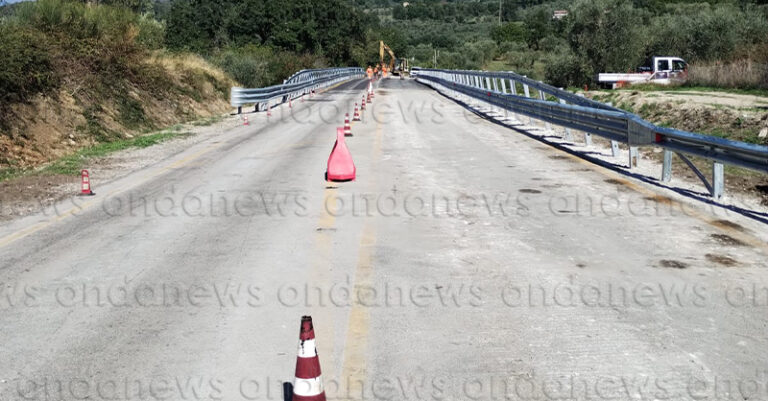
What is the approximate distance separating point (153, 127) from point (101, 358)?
20.7 m

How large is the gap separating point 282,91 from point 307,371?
33473mm

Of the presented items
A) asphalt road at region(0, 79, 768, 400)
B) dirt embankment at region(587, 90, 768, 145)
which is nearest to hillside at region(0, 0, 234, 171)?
asphalt road at region(0, 79, 768, 400)

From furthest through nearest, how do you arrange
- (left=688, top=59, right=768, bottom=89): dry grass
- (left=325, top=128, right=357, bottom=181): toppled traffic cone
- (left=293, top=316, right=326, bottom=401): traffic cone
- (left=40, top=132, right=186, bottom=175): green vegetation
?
(left=688, top=59, right=768, bottom=89): dry grass
(left=40, top=132, right=186, bottom=175): green vegetation
(left=325, top=128, right=357, bottom=181): toppled traffic cone
(left=293, top=316, right=326, bottom=401): traffic cone

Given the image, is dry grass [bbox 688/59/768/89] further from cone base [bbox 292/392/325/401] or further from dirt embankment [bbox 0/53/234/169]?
cone base [bbox 292/392/325/401]

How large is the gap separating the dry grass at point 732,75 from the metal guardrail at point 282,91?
2017cm

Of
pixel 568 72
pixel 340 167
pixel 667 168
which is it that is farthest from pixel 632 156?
pixel 568 72

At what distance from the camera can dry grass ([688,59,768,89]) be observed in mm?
31906

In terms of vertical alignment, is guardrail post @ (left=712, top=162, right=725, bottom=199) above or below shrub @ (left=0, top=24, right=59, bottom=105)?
below

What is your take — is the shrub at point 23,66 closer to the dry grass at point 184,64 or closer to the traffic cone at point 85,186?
the traffic cone at point 85,186

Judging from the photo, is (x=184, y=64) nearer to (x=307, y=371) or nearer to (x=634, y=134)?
(x=634, y=134)

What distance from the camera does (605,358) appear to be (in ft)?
16.7

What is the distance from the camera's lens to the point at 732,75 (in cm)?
3434

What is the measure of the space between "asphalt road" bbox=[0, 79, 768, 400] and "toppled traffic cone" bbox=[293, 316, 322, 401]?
68cm

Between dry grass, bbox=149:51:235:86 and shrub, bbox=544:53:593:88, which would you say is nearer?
dry grass, bbox=149:51:235:86
